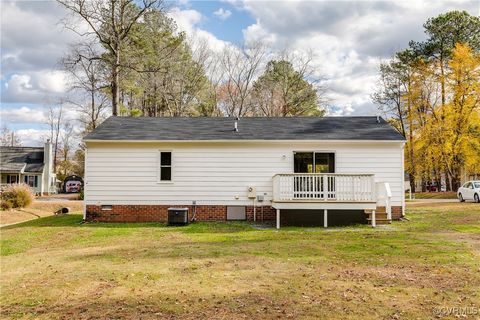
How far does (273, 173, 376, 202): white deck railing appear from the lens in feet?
45.2

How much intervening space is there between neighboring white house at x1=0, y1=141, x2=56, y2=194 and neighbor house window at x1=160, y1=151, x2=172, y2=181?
32.7 meters

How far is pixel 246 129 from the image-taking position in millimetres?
16781

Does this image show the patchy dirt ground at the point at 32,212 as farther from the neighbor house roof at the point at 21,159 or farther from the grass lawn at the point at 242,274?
the neighbor house roof at the point at 21,159

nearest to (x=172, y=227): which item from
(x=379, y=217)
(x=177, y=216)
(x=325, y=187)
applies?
(x=177, y=216)

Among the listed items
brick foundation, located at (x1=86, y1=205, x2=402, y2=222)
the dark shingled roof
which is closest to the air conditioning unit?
brick foundation, located at (x1=86, y1=205, x2=402, y2=222)

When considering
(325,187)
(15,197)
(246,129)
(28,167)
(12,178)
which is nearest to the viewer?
(325,187)

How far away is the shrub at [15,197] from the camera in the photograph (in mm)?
22016

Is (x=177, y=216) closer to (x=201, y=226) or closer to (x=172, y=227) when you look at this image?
(x=172, y=227)

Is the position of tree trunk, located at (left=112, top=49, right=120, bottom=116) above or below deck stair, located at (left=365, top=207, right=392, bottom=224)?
above

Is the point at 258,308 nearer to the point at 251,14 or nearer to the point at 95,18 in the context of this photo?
the point at 251,14

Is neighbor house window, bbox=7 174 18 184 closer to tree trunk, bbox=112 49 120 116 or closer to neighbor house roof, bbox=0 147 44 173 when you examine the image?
neighbor house roof, bbox=0 147 44 173

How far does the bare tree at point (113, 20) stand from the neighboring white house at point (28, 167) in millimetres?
20877

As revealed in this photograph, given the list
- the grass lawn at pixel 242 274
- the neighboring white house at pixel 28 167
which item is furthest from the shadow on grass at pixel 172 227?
the neighboring white house at pixel 28 167

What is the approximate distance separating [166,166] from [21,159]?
36.0m
